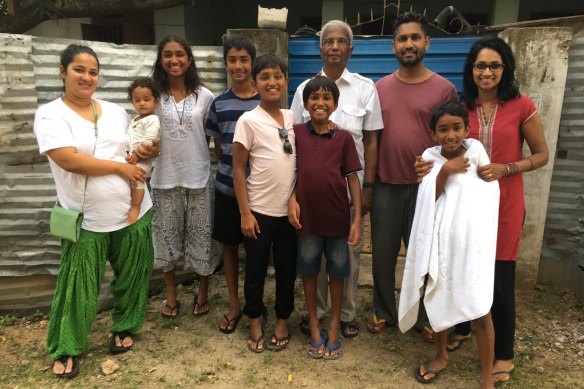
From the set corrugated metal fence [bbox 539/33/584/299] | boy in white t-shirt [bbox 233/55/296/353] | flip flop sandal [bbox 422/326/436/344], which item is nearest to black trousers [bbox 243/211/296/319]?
boy in white t-shirt [bbox 233/55/296/353]

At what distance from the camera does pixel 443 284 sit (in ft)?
7.77

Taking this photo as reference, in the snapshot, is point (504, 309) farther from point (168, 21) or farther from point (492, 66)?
point (168, 21)

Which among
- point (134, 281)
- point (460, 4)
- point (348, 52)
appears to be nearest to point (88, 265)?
point (134, 281)

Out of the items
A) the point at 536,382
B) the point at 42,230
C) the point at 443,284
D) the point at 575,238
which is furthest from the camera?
the point at 575,238

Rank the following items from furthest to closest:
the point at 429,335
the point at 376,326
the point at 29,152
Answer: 1. the point at 29,152
2. the point at 376,326
3. the point at 429,335

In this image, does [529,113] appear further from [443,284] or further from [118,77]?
[118,77]

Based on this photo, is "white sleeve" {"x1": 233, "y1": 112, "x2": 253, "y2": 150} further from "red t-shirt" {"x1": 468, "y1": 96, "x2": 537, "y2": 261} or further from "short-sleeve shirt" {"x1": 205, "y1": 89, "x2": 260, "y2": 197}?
"red t-shirt" {"x1": 468, "y1": 96, "x2": 537, "y2": 261}

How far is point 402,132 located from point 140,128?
63.9 inches

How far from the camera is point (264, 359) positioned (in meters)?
2.83

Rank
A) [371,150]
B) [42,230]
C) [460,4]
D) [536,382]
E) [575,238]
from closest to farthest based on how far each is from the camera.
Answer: [536,382] → [371,150] → [42,230] → [575,238] → [460,4]

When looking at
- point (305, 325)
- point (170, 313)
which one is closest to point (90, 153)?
point (170, 313)

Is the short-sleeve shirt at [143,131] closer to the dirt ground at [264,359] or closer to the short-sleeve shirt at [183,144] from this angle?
the short-sleeve shirt at [183,144]

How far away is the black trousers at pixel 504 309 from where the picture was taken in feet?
8.25

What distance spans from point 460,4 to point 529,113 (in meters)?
6.56
